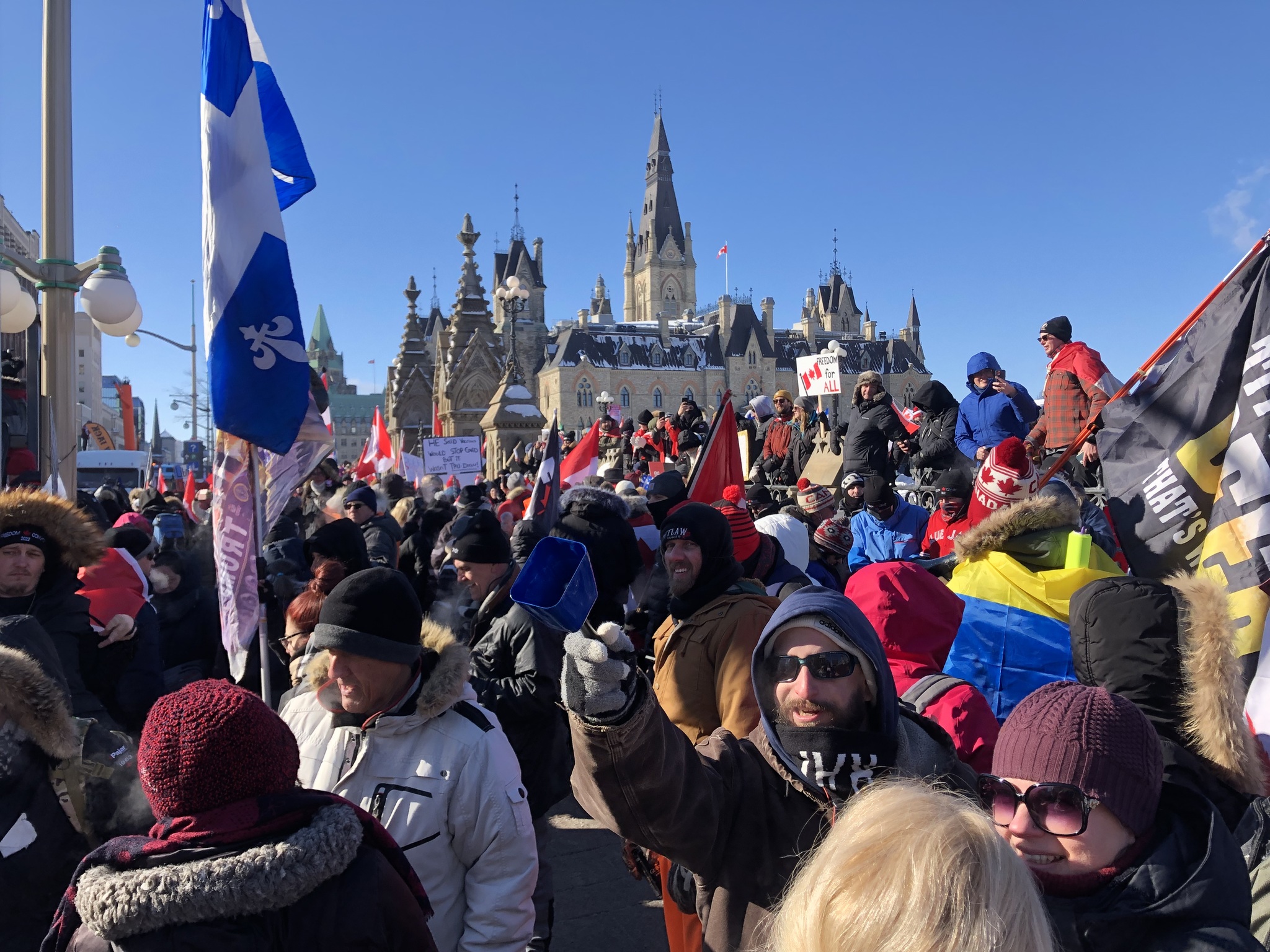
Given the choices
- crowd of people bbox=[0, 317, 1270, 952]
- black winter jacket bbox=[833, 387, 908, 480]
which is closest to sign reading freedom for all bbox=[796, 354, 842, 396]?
black winter jacket bbox=[833, 387, 908, 480]

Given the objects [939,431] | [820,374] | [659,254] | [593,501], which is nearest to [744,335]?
[659,254]

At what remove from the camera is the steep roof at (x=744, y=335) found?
89312mm

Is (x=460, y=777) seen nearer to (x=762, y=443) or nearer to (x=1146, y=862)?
(x=1146, y=862)

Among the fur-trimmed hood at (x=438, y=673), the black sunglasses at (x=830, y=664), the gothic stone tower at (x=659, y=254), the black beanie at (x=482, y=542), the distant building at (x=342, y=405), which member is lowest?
the fur-trimmed hood at (x=438, y=673)

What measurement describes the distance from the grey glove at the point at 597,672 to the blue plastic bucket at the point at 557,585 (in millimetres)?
44

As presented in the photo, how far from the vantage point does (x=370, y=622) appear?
2428mm

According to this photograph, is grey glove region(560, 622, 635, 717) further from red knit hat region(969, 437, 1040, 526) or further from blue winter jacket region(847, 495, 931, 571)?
blue winter jacket region(847, 495, 931, 571)

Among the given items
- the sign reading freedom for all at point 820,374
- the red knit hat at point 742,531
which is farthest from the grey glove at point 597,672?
the sign reading freedom for all at point 820,374

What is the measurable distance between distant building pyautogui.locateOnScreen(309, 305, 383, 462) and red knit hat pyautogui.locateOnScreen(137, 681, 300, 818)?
124 m

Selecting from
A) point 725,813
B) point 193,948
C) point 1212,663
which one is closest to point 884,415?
point 1212,663

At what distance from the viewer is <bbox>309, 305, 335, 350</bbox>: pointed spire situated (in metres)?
130

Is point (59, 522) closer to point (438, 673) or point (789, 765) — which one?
point (438, 673)

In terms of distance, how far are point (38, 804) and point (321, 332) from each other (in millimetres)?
139689

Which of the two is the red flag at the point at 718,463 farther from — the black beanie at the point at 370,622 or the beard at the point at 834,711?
the beard at the point at 834,711
